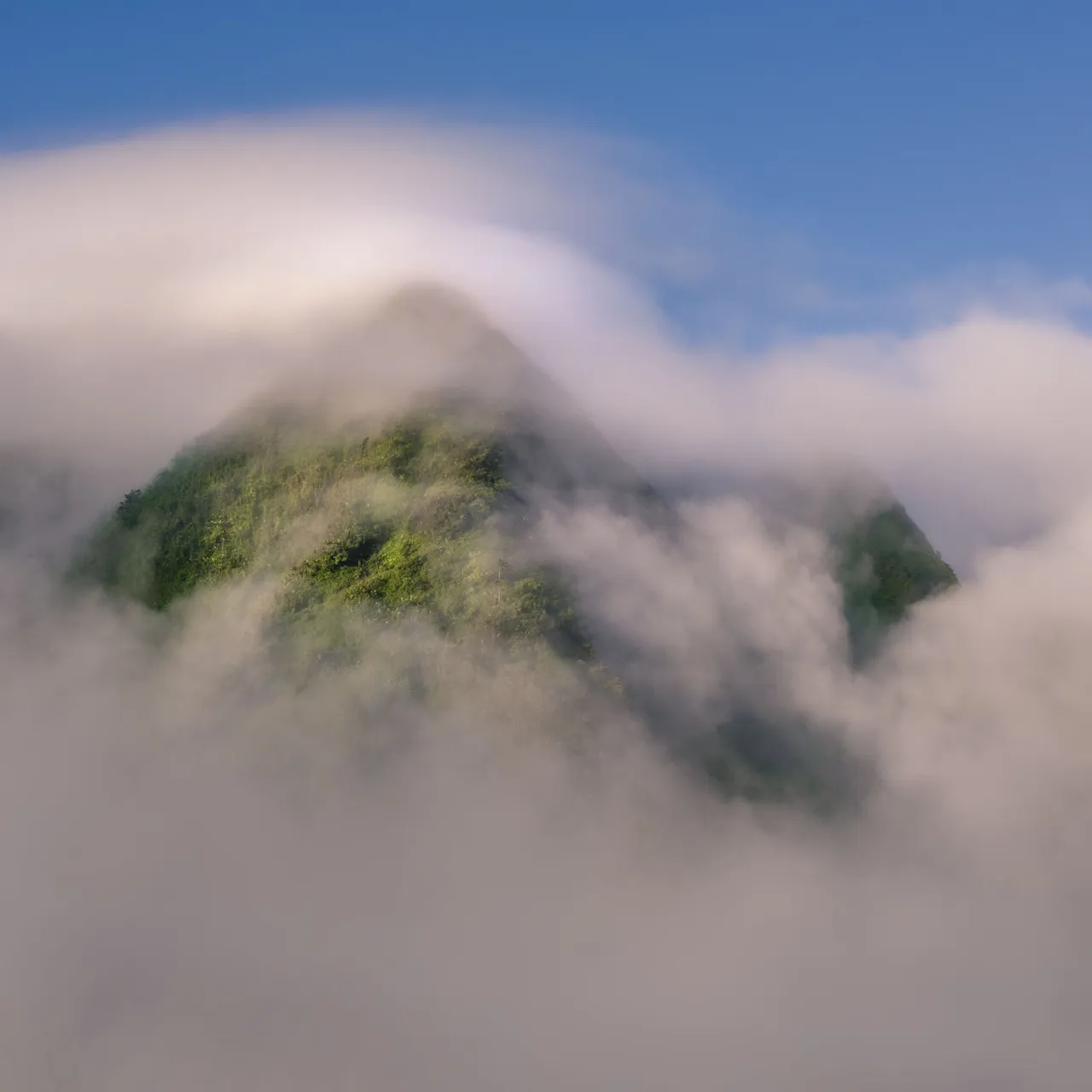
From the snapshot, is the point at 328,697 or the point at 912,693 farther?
the point at 912,693

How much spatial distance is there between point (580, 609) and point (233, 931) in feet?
102

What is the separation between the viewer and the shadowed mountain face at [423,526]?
6334 centimetres

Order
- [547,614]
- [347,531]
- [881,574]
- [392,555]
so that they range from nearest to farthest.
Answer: [547,614] < [392,555] < [347,531] < [881,574]

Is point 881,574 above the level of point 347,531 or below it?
above

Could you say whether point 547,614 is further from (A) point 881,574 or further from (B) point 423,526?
(A) point 881,574

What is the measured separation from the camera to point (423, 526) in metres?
65.8

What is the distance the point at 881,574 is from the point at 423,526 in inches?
1739

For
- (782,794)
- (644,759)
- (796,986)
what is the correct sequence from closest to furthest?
1. (644,759)
2. (782,794)
3. (796,986)

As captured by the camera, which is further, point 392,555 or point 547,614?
point 392,555

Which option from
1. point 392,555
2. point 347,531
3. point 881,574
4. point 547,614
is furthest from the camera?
point 881,574

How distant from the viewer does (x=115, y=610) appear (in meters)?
73.4

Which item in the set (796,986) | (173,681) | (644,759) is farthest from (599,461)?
(796,986)

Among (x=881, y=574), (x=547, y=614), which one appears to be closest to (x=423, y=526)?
(x=547, y=614)

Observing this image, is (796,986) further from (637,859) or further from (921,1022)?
(637,859)
